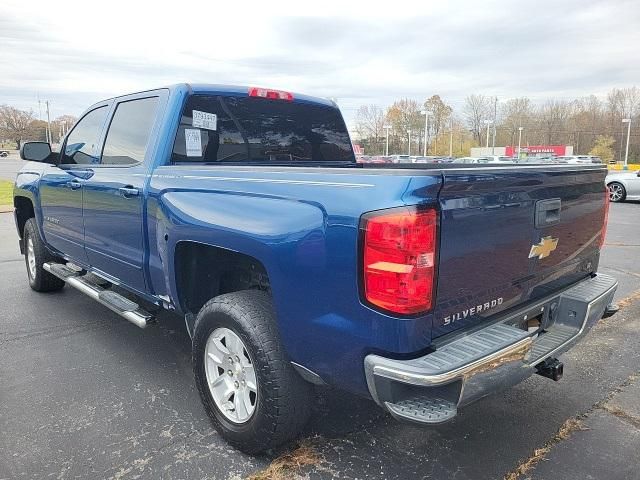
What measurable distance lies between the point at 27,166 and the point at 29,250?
96 cm

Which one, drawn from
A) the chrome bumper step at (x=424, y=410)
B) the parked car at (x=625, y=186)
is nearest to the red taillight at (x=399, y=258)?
the chrome bumper step at (x=424, y=410)

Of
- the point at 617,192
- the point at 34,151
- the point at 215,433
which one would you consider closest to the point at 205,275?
the point at 215,433

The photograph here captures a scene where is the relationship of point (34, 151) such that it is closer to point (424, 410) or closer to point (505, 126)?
point (424, 410)

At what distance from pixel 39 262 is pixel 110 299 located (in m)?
2.24

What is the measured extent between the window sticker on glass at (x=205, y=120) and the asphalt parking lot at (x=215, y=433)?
1772 millimetres

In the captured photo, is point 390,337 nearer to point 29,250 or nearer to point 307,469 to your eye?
point 307,469

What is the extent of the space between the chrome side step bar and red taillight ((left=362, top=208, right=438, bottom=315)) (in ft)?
6.38

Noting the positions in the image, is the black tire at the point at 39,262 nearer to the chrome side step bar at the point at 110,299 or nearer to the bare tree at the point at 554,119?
the chrome side step bar at the point at 110,299

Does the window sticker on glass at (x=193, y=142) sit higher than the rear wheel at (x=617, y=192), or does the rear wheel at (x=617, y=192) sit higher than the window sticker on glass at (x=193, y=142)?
the window sticker on glass at (x=193, y=142)

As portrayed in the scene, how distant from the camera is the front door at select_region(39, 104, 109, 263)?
432cm

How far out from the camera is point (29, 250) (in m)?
5.87

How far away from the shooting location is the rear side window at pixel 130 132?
3.64m

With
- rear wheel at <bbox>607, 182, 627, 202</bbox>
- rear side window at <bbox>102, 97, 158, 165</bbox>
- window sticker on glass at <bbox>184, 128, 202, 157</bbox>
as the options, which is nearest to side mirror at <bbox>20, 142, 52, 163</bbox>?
rear side window at <bbox>102, 97, 158, 165</bbox>

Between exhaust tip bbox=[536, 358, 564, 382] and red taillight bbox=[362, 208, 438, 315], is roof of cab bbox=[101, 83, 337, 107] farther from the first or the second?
exhaust tip bbox=[536, 358, 564, 382]
